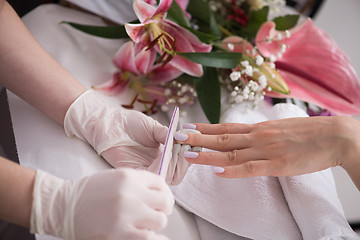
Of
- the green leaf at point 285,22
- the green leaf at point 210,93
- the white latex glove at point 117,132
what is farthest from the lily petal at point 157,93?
the green leaf at point 285,22

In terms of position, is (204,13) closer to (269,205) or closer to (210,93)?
(210,93)

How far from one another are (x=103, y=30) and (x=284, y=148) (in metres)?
0.61

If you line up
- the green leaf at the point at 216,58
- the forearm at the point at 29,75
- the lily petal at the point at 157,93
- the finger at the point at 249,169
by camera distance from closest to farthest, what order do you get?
1. the finger at the point at 249,169
2. the forearm at the point at 29,75
3. the green leaf at the point at 216,58
4. the lily petal at the point at 157,93

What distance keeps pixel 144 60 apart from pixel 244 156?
0.39 m

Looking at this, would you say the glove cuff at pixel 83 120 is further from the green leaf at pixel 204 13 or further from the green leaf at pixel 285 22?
the green leaf at pixel 285 22

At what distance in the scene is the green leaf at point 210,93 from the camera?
0.96 metres

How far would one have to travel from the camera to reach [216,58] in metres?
0.95

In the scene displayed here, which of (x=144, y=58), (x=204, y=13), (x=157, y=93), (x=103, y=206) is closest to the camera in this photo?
(x=103, y=206)

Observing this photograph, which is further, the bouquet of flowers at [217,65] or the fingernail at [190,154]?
the bouquet of flowers at [217,65]

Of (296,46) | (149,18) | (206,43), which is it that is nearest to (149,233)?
(149,18)

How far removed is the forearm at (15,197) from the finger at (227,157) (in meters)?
0.31

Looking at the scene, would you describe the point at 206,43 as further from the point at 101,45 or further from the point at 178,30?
the point at 101,45

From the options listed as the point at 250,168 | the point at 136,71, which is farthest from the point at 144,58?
the point at 250,168

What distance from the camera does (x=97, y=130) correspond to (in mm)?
792
